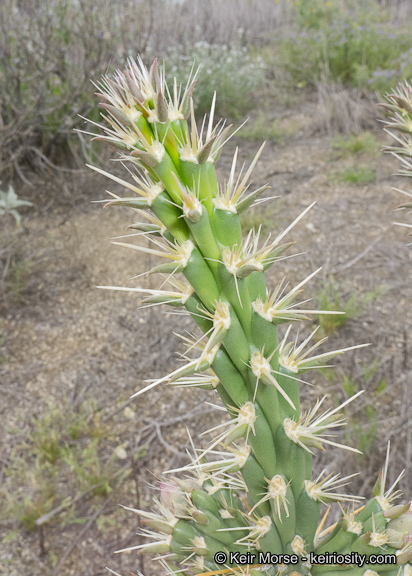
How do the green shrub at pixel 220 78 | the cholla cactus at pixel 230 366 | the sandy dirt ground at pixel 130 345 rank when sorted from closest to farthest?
the cholla cactus at pixel 230 366
the sandy dirt ground at pixel 130 345
the green shrub at pixel 220 78

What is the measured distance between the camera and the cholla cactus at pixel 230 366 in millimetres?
638

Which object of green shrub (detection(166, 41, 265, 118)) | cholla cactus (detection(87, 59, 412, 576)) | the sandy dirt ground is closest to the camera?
cholla cactus (detection(87, 59, 412, 576))

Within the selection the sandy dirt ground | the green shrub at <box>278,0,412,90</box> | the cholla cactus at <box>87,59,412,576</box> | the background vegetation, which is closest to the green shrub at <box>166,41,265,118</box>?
the background vegetation

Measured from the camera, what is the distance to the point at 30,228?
11.3ft

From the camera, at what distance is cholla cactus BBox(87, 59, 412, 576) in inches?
25.1

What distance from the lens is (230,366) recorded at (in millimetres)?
731

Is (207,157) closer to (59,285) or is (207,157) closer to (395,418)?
(395,418)

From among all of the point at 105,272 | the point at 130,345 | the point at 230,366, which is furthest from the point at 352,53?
the point at 230,366

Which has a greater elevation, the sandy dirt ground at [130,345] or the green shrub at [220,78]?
the green shrub at [220,78]

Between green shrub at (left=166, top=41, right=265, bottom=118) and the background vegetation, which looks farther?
green shrub at (left=166, top=41, right=265, bottom=118)

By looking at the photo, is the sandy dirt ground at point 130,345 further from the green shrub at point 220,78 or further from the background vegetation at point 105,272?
the green shrub at point 220,78

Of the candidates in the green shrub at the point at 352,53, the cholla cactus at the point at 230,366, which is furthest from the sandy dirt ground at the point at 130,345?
the green shrub at the point at 352,53

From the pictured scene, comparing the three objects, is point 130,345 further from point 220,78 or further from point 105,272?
point 220,78

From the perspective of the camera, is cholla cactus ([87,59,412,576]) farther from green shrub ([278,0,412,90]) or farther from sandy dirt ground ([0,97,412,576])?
green shrub ([278,0,412,90])
